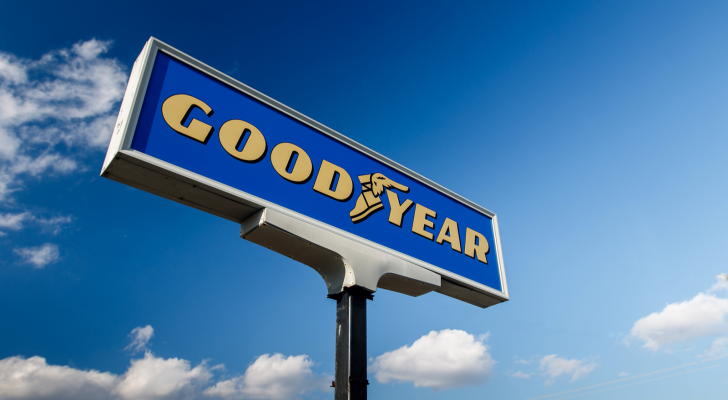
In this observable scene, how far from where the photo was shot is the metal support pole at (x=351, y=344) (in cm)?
362

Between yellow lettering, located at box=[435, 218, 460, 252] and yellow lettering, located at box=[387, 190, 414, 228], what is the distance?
587mm

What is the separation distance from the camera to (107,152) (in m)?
3.51

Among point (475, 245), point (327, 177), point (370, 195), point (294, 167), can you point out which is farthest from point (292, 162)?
point (475, 245)

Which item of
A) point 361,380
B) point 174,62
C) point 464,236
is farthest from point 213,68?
point 464,236

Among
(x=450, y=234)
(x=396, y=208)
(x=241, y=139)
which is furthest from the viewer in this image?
(x=450, y=234)

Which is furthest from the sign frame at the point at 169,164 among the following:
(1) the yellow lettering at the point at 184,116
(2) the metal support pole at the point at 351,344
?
(2) the metal support pole at the point at 351,344

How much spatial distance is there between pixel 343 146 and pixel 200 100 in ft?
5.40

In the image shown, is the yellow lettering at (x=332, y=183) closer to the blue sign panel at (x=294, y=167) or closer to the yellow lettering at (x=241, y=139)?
the blue sign panel at (x=294, y=167)

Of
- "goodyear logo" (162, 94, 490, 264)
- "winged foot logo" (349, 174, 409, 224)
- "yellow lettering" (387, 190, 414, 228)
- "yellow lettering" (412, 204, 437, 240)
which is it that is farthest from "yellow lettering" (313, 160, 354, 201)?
"yellow lettering" (412, 204, 437, 240)

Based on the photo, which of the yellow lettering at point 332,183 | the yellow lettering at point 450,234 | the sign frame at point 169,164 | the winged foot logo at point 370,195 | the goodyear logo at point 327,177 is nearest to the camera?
the sign frame at point 169,164

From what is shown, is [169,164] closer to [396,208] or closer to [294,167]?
[294,167]

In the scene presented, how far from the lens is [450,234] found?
565 centimetres

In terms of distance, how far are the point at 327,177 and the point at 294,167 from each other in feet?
1.33

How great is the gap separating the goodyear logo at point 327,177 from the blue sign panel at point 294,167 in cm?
1
